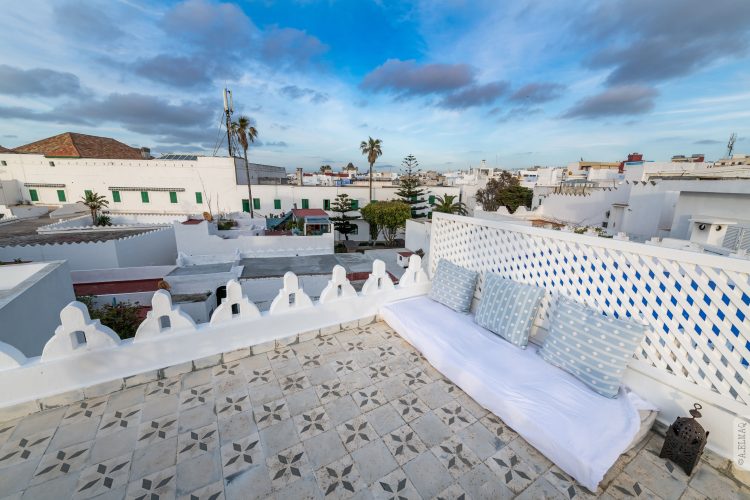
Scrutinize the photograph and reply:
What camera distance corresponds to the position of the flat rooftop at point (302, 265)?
31.8 feet

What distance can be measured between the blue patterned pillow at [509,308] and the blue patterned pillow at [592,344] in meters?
0.21

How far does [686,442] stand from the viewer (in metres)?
1.70

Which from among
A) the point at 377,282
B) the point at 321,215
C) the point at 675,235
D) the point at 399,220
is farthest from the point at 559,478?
the point at 399,220

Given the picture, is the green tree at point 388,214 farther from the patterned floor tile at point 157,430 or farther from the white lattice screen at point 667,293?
the patterned floor tile at point 157,430

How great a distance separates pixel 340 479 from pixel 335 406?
1.84 ft

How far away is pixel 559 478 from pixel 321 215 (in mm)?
15496

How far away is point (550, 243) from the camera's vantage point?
8.66ft

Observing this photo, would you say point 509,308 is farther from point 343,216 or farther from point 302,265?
point 343,216

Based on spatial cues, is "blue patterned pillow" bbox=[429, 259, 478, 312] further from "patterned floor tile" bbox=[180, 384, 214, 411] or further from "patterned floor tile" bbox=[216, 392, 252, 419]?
"patterned floor tile" bbox=[180, 384, 214, 411]

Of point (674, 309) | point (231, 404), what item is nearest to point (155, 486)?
point (231, 404)

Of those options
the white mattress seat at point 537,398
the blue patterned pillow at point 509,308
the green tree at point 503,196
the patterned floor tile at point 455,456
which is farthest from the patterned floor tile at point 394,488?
the green tree at point 503,196

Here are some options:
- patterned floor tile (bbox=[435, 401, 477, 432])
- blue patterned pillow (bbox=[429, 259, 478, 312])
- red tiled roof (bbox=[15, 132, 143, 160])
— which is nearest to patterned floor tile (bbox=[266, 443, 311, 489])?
patterned floor tile (bbox=[435, 401, 477, 432])

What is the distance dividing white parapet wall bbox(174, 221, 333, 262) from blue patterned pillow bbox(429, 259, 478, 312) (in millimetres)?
10020

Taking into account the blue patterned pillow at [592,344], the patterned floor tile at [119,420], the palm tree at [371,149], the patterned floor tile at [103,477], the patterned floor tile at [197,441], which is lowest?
the patterned floor tile at [197,441]
